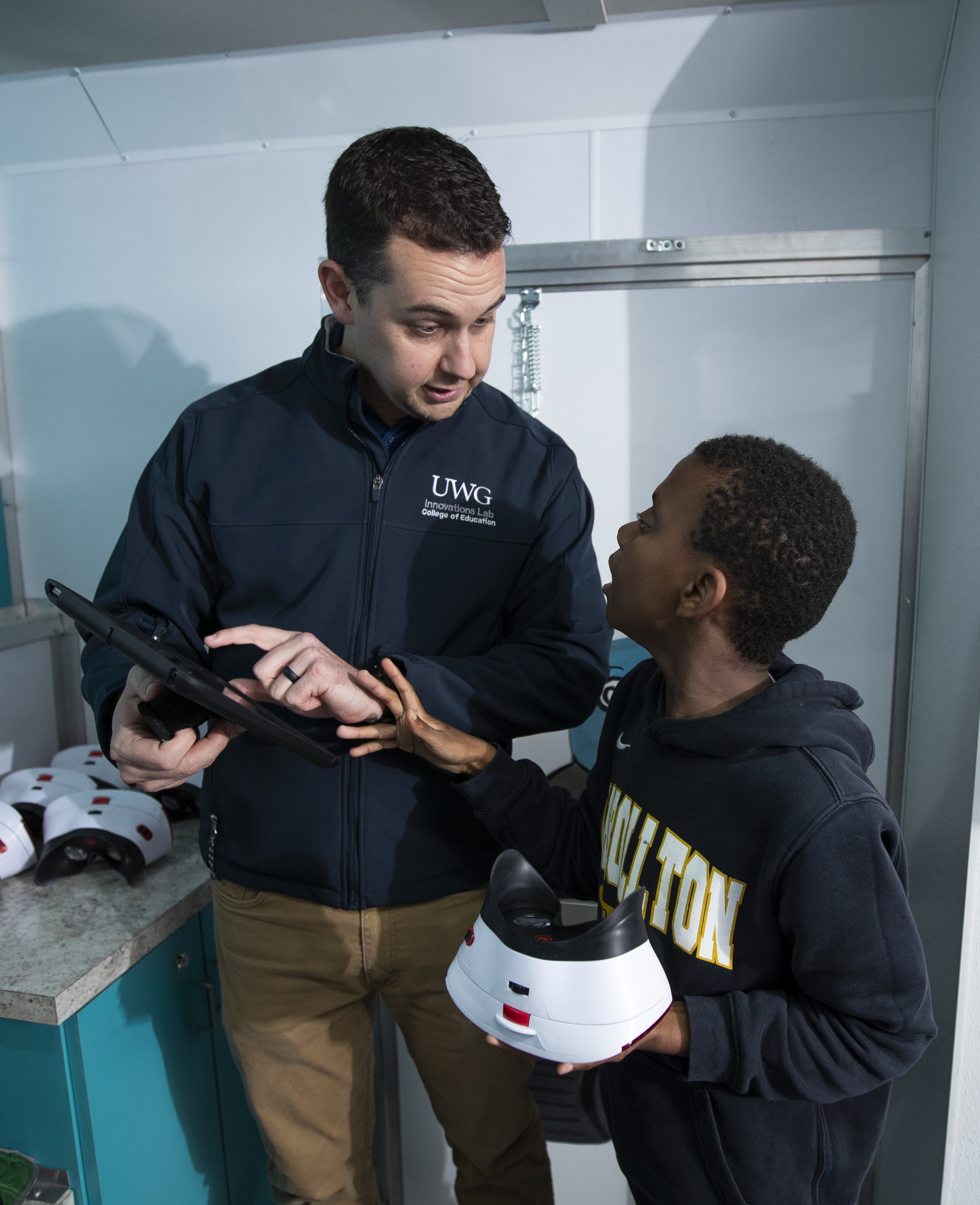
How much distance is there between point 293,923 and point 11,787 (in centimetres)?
82

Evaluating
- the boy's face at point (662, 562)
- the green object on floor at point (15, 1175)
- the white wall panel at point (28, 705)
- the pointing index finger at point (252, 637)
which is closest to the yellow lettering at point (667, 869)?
the boy's face at point (662, 562)

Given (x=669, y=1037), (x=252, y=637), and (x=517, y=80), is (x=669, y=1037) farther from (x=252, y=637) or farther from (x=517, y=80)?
(x=517, y=80)

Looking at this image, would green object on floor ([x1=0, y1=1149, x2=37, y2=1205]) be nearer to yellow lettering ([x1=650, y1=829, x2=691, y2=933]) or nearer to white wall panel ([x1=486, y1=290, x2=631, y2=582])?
yellow lettering ([x1=650, y1=829, x2=691, y2=933])

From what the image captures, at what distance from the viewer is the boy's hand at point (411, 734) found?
100cm

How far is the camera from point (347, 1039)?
1257 mm


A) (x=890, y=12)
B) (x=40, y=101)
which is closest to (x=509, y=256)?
(x=890, y=12)

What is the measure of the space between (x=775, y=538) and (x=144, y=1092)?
1326 mm

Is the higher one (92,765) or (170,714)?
(170,714)

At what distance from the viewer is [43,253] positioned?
6.00ft

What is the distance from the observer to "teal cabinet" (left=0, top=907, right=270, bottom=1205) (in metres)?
1.22

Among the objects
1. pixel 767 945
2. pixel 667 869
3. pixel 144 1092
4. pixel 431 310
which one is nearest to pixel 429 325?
pixel 431 310

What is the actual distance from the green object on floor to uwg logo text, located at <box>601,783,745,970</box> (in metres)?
1.01

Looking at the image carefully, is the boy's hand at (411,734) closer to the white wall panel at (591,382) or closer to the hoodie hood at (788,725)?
the hoodie hood at (788,725)

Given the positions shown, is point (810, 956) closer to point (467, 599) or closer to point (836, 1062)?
point (836, 1062)
